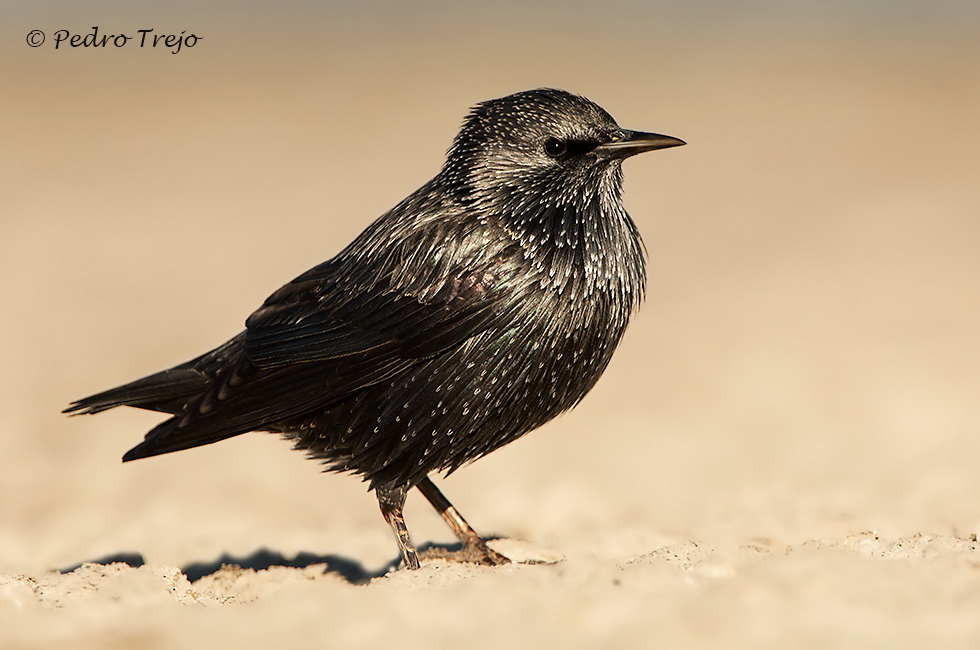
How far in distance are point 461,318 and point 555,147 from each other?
93 cm

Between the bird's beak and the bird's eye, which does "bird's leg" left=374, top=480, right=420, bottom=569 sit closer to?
the bird's eye

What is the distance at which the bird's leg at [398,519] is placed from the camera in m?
5.39

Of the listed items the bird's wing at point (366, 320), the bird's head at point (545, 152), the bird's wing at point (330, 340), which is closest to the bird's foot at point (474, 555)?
the bird's wing at point (330, 340)

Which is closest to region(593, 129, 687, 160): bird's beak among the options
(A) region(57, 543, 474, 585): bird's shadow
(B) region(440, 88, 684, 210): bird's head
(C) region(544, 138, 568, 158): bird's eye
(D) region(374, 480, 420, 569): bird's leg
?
(B) region(440, 88, 684, 210): bird's head

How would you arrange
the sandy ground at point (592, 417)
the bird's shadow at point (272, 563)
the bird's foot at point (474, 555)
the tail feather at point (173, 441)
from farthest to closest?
the bird's shadow at point (272, 563) < the bird's foot at point (474, 555) < the tail feather at point (173, 441) < the sandy ground at point (592, 417)

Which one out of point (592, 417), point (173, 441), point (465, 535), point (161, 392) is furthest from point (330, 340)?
point (592, 417)

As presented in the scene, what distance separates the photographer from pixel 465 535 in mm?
5824

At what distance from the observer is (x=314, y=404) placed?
5.32m

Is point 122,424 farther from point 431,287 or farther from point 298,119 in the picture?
point 298,119

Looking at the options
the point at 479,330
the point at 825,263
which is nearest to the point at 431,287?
the point at 479,330

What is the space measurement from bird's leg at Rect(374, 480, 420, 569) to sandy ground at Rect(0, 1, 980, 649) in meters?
0.42

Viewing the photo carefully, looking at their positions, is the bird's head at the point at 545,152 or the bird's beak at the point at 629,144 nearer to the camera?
the bird's beak at the point at 629,144

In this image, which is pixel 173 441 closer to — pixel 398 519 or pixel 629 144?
pixel 398 519

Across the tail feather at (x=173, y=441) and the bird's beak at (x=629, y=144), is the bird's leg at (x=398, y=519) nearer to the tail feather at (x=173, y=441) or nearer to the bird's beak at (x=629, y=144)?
the tail feather at (x=173, y=441)
